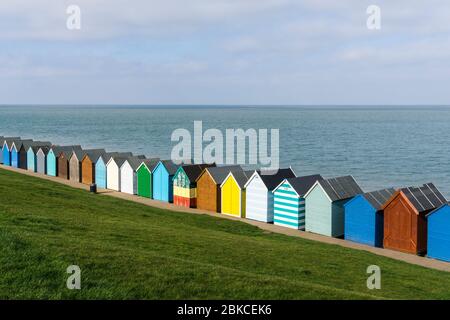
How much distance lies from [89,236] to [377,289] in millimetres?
9468

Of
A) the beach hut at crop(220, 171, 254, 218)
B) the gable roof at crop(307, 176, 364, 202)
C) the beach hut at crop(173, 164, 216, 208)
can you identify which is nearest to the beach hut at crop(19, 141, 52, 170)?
the beach hut at crop(173, 164, 216, 208)

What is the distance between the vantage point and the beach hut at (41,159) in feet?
164

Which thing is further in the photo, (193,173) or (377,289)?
(193,173)

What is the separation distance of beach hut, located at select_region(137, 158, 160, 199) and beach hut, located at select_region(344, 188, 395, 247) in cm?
1709

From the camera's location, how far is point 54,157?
48.7 m

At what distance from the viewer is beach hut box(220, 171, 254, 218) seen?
105ft

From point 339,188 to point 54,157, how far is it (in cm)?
3190

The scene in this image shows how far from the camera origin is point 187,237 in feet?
63.4

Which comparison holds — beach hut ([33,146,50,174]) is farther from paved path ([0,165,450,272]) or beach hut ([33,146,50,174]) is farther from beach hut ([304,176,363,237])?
beach hut ([304,176,363,237])

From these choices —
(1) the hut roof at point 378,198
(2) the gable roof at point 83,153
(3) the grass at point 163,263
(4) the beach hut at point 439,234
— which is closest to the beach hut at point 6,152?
(2) the gable roof at point 83,153

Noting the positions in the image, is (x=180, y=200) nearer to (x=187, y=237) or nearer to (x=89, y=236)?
(x=187, y=237)
